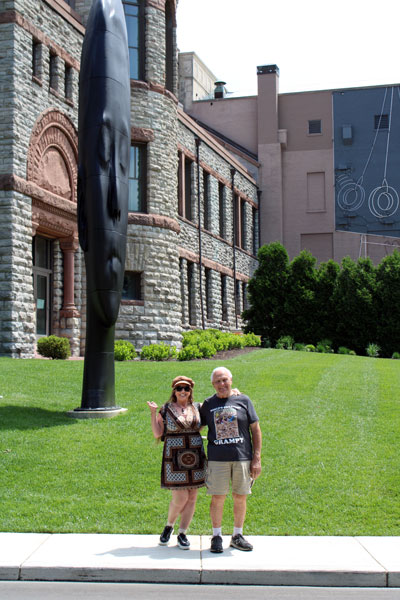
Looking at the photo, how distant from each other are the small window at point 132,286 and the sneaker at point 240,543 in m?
18.6

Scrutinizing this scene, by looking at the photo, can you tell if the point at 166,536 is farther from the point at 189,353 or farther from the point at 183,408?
the point at 189,353

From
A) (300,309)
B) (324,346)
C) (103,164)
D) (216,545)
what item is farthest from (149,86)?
(216,545)

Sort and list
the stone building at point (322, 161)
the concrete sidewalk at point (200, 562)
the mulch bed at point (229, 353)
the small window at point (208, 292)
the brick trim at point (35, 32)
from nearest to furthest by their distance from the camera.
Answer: the concrete sidewalk at point (200, 562)
the brick trim at point (35, 32)
the mulch bed at point (229, 353)
the small window at point (208, 292)
the stone building at point (322, 161)

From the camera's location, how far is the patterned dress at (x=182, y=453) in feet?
23.4

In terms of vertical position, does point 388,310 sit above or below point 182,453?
above

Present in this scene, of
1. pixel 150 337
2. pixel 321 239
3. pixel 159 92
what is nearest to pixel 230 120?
pixel 321 239

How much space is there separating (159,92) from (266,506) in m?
20.4

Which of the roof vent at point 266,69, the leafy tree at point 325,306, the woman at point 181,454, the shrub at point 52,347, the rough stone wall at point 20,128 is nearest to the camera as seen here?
the woman at point 181,454

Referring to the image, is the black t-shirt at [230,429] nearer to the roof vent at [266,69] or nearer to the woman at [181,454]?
the woman at [181,454]

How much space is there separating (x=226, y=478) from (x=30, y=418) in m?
5.54

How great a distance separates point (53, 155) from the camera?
22.3m

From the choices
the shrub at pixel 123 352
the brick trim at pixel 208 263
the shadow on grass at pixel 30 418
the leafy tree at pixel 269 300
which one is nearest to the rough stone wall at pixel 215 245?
the brick trim at pixel 208 263

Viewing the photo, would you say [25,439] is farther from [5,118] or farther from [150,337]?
[150,337]

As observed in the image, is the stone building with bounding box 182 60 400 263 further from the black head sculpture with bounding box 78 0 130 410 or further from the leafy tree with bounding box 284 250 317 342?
the black head sculpture with bounding box 78 0 130 410
